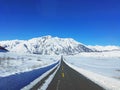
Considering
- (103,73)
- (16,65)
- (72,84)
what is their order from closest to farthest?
(72,84) → (103,73) → (16,65)

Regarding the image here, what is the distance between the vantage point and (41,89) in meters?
14.3

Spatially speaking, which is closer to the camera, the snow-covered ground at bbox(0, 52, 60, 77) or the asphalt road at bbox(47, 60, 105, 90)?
the asphalt road at bbox(47, 60, 105, 90)

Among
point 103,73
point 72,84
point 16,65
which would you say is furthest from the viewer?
point 16,65

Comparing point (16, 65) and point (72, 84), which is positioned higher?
point (16, 65)

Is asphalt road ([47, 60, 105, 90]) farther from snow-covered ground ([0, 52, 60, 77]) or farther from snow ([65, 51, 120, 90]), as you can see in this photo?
snow-covered ground ([0, 52, 60, 77])

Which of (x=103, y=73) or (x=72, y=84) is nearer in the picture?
(x=72, y=84)

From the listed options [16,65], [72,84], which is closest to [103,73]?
[72,84]

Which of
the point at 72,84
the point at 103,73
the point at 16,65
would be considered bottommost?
the point at 72,84

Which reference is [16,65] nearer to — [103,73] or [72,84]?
[103,73]

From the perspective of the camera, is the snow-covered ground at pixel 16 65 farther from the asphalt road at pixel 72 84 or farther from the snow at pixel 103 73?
the snow at pixel 103 73

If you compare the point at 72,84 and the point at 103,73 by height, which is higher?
the point at 103,73

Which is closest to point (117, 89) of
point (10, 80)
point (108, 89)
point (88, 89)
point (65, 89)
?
point (108, 89)

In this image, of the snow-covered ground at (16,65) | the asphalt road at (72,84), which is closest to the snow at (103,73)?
the asphalt road at (72,84)

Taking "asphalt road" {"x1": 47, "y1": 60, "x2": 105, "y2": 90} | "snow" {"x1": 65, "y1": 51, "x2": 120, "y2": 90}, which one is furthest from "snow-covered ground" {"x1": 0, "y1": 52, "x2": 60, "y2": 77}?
"snow" {"x1": 65, "y1": 51, "x2": 120, "y2": 90}
